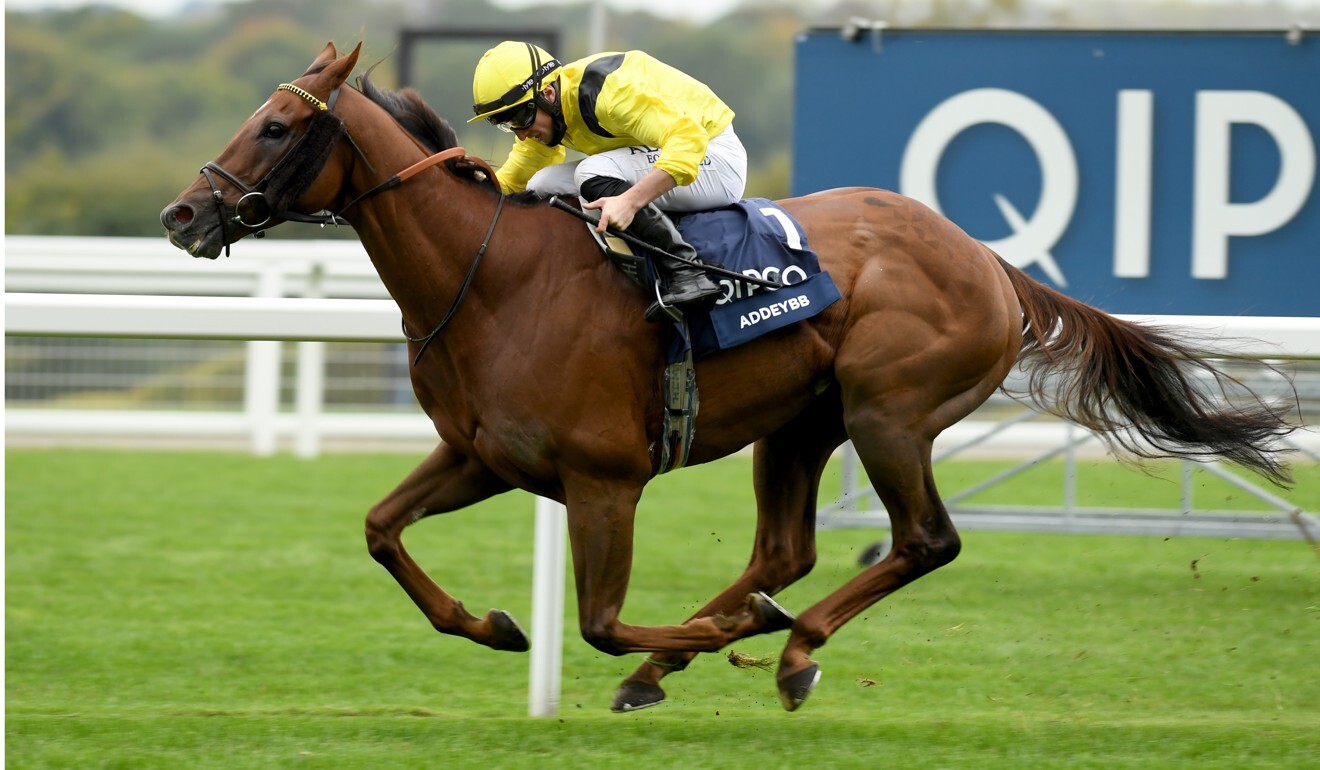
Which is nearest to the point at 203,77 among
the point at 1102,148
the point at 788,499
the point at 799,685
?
the point at 1102,148

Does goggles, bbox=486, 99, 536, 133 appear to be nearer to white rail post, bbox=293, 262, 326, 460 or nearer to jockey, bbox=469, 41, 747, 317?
jockey, bbox=469, 41, 747, 317

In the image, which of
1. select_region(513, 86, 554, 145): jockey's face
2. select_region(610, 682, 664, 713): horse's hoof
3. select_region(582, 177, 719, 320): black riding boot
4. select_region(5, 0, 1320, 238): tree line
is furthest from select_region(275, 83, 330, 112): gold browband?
select_region(5, 0, 1320, 238): tree line

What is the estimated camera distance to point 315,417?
9.65 m

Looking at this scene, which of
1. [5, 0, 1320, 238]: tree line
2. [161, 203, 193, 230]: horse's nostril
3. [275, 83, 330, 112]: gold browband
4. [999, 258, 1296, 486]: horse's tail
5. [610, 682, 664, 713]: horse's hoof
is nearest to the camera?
[161, 203, 193, 230]: horse's nostril

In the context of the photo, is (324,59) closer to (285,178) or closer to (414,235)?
(285,178)

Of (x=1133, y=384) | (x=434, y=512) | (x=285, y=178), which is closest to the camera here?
(x=285, y=178)

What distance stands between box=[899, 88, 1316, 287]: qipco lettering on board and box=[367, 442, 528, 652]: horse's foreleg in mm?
2707

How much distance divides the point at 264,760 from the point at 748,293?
1.48 meters

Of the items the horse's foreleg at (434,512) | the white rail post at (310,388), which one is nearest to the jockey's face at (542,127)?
the horse's foreleg at (434,512)

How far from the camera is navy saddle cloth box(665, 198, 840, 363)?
376cm

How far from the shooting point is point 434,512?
156 inches

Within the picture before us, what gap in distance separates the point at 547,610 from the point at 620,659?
3.10ft

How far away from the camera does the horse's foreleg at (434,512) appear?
154 inches

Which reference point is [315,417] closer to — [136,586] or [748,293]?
[136,586]
